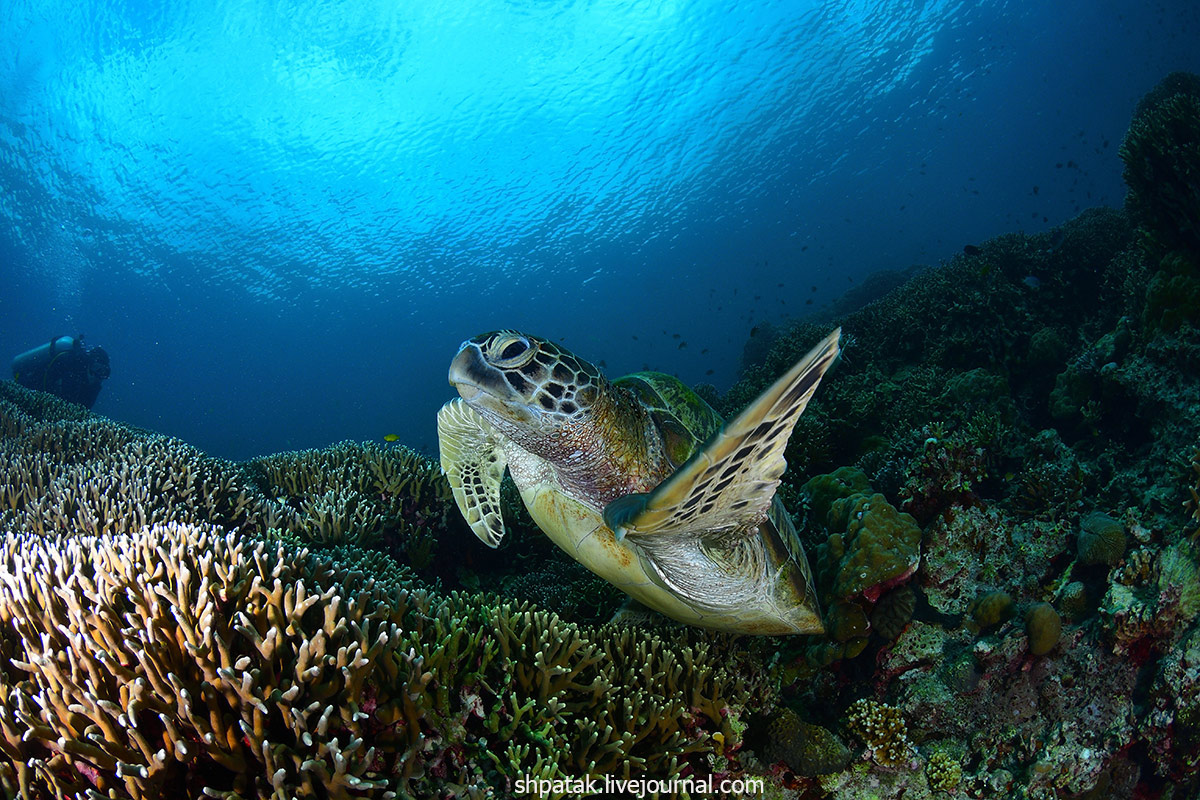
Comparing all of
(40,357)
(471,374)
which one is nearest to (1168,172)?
(471,374)

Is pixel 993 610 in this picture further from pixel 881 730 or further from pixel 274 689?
pixel 274 689

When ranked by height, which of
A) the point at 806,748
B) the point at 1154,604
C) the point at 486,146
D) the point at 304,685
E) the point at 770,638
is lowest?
the point at 1154,604

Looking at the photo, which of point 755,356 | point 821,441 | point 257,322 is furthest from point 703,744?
point 257,322

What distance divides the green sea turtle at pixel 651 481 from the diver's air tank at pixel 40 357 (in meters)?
17.7

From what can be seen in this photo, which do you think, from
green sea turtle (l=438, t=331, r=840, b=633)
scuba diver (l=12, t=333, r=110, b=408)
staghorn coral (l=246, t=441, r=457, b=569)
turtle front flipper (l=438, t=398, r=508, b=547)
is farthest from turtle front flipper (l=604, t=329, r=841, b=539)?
scuba diver (l=12, t=333, r=110, b=408)

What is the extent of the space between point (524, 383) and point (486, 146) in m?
49.1

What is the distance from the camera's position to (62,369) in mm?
13094

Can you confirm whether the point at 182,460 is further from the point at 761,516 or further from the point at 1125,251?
the point at 1125,251

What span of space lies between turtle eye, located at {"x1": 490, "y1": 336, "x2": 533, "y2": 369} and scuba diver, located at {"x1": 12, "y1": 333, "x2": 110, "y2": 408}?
56.1 ft

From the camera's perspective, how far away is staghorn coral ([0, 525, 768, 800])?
4.17 feet

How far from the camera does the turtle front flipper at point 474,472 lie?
10.9ft

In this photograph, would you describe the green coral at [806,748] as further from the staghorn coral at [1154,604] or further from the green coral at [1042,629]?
the staghorn coral at [1154,604]

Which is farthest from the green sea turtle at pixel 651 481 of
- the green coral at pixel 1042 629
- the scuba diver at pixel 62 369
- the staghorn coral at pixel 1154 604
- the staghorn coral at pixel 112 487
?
the scuba diver at pixel 62 369

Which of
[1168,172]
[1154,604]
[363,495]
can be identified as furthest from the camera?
[1168,172]
